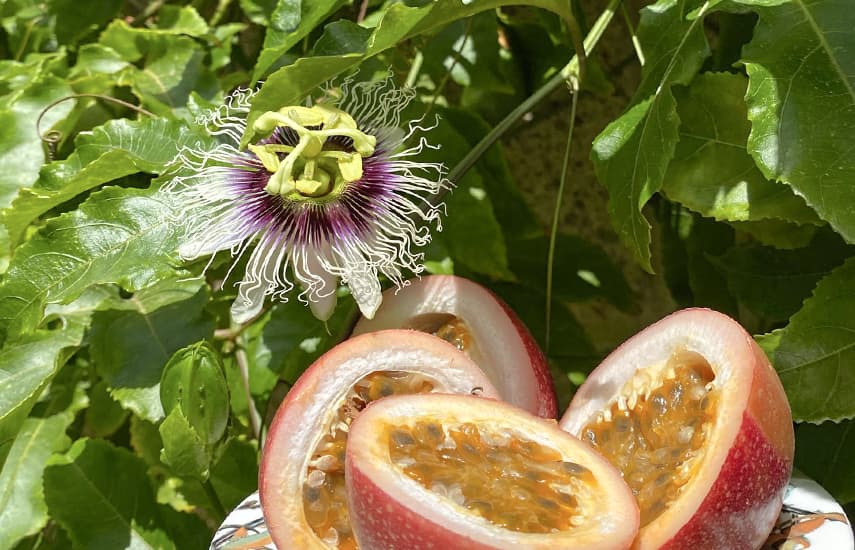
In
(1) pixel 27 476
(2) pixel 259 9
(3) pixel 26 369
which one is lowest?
(1) pixel 27 476

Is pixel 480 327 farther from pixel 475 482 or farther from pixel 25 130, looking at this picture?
pixel 25 130

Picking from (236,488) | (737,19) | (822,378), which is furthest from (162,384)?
(737,19)

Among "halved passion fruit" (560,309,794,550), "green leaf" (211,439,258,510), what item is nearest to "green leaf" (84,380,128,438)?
"green leaf" (211,439,258,510)

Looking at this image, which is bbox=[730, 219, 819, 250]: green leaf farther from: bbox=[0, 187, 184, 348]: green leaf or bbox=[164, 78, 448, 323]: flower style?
bbox=[0, 187, 184, 348]: green leaf

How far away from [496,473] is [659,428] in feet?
0.36

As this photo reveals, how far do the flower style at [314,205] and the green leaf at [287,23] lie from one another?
0.04 meters

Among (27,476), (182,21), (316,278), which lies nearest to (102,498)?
(27,476)

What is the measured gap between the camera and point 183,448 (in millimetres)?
639

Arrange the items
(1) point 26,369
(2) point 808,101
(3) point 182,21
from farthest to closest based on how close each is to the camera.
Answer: (3) point 182,21 < (1) point 26,369 < (2) point 808,101

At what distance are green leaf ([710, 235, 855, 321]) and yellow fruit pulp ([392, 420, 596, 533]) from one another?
34cm

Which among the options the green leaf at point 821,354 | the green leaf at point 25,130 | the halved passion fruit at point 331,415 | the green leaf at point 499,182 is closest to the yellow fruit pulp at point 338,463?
the halved passion fruit at point 331,415

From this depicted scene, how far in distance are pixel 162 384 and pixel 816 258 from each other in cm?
53

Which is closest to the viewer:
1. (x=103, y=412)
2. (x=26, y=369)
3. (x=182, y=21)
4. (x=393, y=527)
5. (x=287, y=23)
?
(x=393, y=527)

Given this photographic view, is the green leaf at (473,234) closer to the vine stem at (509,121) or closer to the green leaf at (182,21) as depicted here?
the vine stem at (509,121)
